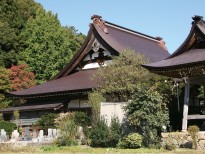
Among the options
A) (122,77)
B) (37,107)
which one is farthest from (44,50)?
(122,77)

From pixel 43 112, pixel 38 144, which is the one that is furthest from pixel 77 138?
pixel 43 112

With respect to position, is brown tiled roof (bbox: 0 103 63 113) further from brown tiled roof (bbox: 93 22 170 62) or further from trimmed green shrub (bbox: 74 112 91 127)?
brown tiled roof (bbox: 93 22 170 62)

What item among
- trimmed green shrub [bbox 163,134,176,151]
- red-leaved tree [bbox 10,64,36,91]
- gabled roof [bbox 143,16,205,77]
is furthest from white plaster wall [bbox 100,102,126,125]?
red-leaved tree [bbox 10,64,36,91]

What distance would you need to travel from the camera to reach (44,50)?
138ft

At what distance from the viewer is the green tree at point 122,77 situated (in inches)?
859

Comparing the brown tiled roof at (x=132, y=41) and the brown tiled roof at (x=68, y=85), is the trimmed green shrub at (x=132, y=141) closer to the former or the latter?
the brown tiled roof at (x=68, y=85)

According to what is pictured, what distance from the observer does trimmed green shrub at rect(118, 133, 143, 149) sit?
16.4m

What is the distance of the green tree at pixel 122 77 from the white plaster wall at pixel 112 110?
2.16m

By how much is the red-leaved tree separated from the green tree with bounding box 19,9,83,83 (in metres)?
3.88

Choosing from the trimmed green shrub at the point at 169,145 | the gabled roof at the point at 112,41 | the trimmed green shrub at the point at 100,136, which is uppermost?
the gabled roof at the point at 112,41

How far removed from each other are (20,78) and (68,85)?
10.9m

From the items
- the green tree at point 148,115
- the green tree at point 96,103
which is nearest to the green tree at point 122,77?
the green tree at point 96,103

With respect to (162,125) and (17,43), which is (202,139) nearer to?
(162,125)

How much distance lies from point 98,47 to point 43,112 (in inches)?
245
